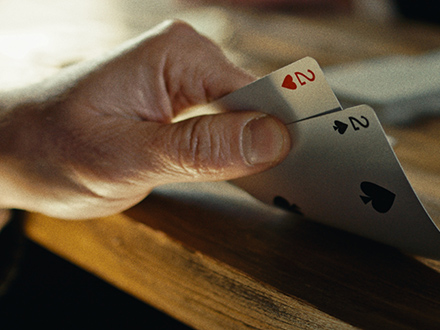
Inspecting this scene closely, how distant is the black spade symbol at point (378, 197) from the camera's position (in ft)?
1.67

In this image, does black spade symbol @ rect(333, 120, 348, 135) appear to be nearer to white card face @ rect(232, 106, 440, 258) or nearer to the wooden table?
white card face @ rect(232, 106, 440, 258)

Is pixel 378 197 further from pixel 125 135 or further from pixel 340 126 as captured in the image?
pixel 125 135

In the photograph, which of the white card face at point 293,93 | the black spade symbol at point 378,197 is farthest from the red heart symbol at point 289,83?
the black spade symbol at point 378,197

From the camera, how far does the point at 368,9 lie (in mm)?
3098

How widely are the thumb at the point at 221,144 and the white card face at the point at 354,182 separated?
0.10 ft

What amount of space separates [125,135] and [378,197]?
1.11ft

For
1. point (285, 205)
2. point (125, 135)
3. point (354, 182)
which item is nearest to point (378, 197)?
point (354, 182)

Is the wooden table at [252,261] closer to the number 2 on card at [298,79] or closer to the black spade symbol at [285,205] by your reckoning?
the black spade symbol at [285,205]

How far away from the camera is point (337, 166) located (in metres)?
0.54

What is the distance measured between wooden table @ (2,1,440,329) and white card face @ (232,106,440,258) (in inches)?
1.3

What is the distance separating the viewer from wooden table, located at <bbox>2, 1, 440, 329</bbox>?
0.47 m

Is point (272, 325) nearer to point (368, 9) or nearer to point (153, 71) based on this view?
point (153, 71)

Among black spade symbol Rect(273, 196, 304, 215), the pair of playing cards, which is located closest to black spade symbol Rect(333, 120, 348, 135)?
the pair of playing cards

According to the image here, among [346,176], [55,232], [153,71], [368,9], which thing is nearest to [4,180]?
[55,232]
